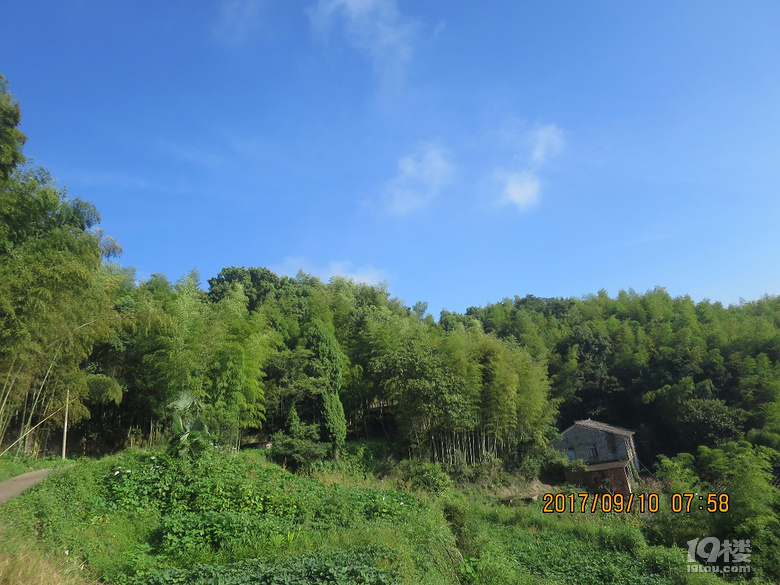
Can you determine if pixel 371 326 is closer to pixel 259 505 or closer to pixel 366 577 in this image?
pixel 259 505

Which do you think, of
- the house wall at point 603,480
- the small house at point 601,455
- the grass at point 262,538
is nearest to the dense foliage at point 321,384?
the grass at point 262,538

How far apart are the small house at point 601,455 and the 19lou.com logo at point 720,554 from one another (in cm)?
1037

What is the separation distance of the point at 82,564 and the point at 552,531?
932 centimetres

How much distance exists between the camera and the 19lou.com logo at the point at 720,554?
8914mm

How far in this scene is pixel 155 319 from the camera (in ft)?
35.9

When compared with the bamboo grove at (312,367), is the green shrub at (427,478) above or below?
below

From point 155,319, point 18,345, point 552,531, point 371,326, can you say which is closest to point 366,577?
point 18,345

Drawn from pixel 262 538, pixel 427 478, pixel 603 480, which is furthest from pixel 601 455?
pixel 262 538
